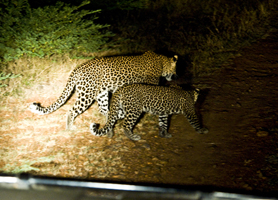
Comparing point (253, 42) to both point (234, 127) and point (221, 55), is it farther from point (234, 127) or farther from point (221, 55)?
point (234, 127)

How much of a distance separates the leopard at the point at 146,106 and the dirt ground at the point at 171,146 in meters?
0.20

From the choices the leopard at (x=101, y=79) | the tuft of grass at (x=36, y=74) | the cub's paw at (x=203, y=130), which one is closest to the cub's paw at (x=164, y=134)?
the cub's paw at (x=203, y=130)

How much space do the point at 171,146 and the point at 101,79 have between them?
2.14 meters

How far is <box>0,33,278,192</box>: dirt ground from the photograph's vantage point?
5.25 m

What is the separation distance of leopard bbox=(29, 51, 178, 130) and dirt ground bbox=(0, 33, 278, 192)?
305mm

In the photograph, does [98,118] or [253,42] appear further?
[253,42]

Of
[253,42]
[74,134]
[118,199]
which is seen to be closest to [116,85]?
[74,134]

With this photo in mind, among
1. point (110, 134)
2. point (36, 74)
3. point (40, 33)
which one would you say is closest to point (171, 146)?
point (110, 134)

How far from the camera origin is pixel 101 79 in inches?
278

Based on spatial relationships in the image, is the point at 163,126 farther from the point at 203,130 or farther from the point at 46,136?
the point at 46,136

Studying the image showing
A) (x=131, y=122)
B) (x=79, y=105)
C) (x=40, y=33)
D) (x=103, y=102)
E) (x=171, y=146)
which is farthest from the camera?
(x=40, y=33)

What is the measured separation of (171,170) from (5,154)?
2978 mm

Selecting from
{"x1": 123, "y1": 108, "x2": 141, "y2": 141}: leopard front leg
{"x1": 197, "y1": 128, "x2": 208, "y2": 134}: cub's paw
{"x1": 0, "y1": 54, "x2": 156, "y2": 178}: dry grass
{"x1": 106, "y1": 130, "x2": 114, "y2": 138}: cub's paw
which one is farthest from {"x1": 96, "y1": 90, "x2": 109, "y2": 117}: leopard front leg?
{"x1": 197, "y1": 128, "x2": 208, "y2": 134}: cub's paw

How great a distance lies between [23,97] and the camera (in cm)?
782
